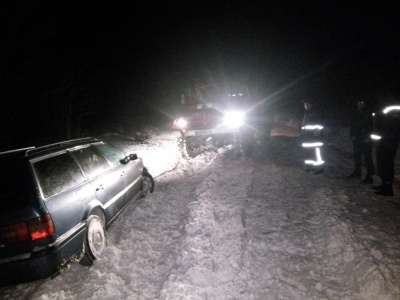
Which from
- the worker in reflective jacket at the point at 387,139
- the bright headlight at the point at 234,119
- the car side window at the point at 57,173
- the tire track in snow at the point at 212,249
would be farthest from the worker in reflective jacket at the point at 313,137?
the car side window at the point at 57,173

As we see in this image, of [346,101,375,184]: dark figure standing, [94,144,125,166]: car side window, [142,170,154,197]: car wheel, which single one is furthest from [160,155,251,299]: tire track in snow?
[346,101,375,184]: dark figure standing

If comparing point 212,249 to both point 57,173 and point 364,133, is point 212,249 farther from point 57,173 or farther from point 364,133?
point 364,133

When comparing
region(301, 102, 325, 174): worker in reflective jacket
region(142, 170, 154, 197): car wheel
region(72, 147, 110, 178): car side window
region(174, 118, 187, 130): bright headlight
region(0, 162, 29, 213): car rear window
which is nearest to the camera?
region(0, 162, 29, 213): car rear window

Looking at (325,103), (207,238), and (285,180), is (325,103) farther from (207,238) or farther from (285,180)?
(207,238)

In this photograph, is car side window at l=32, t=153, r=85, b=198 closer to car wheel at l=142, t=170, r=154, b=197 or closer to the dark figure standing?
car wheel at l=142, t=170, r=154, b=197

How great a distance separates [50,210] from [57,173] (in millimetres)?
646

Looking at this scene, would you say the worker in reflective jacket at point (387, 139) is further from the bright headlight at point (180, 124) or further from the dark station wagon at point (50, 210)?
the bright headlight at point (180, 124)

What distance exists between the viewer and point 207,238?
15.6 ft

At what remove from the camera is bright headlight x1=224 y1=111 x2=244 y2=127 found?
423 inches

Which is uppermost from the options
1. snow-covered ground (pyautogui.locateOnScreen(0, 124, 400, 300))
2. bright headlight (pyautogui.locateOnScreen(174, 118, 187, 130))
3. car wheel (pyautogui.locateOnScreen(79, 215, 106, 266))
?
bright headlight (pyautogui.locateOnScreen(174, 118, 187, 130))

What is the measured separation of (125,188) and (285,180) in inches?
156

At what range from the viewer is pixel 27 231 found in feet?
11.4

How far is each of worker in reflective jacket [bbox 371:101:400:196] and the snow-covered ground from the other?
1.28ft

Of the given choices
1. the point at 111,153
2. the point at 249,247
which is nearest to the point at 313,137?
the point at 249,247
